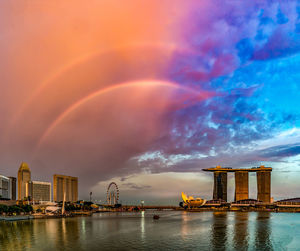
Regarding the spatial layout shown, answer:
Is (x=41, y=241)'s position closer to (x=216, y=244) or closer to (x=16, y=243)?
(x=16, y=243)

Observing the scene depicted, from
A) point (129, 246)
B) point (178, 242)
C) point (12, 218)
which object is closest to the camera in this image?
point (129, 246)

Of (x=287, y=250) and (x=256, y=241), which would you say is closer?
(x=287, y=250)

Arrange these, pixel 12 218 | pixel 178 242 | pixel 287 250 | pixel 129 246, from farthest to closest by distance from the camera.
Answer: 1. pixel 12 218
2. pixel 178 242
3. pixel 129 246
4. pixel 287 250

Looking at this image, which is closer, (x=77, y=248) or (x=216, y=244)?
(x=77, y=248)

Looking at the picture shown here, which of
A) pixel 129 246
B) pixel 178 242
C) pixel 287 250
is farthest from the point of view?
pixel 178 242

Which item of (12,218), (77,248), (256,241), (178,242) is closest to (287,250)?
(256,241)

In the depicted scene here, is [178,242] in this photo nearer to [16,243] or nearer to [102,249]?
[102,249]

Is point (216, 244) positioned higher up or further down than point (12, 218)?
higher up

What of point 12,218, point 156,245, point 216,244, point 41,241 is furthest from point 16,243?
point 12,218

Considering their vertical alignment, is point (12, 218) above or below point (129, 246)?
below
